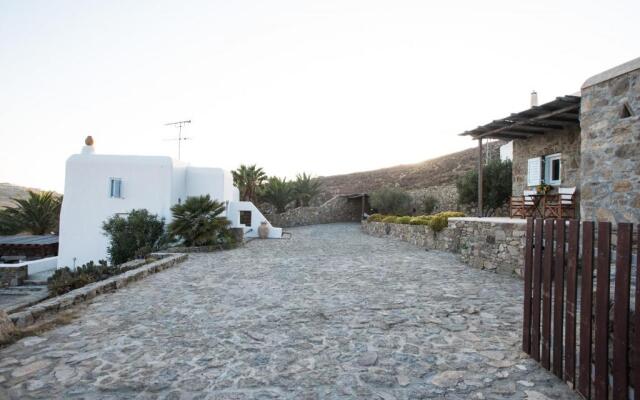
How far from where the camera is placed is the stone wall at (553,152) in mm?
10922

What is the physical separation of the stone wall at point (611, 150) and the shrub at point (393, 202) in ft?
62.2

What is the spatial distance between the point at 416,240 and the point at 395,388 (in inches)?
490

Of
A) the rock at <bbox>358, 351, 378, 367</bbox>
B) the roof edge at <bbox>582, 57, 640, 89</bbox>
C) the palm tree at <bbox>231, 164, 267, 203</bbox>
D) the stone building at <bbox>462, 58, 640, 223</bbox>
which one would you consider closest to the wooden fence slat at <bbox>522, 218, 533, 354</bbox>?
the rock at <bbox>358, 351, 378, 367</bbox>

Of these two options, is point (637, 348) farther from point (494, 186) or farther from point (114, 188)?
point (494, 186)

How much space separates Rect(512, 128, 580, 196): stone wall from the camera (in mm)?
10922

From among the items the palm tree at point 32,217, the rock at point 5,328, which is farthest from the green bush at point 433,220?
the palm tree at point 32,217

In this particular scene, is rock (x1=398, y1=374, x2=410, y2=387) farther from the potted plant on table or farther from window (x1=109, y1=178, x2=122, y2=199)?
window (x1=109, y1=178, x2=122, y2=199)

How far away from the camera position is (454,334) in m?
4.28

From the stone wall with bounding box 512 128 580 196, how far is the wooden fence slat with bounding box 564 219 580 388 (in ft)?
31.1

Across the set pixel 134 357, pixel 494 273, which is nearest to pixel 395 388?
pixel 134 357

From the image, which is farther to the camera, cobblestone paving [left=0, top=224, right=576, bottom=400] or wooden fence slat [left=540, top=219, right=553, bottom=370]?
wooden fence slat [left=540, top=219, right=553, bottom=370]

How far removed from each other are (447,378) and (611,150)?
4.42 meters

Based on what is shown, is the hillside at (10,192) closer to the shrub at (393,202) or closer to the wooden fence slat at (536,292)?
the shrub at (393,202)

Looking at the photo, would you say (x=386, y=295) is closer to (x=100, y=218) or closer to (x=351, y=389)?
(x=351, y=389)
